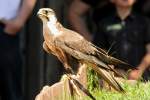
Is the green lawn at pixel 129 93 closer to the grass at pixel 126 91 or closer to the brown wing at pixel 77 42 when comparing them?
the grass at pixel 126 91

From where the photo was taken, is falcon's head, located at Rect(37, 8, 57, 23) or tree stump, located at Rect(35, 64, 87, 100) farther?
falcon's head, located at Rect(37, 8, 57, 23)

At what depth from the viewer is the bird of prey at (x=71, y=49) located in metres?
5.54

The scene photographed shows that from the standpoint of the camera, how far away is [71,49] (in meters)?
5.71

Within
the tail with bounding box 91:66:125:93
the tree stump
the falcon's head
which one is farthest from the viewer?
the falcon's head

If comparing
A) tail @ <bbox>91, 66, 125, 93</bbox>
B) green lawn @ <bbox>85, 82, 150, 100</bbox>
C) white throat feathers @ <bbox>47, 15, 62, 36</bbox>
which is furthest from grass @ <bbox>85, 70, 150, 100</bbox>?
white throat feathers @ <bbox>47, 15, 62, 36</bbox>

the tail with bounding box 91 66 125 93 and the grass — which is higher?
the tail with bounding box 91 66 125 93

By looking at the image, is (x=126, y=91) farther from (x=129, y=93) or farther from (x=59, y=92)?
(x=59, y=92)

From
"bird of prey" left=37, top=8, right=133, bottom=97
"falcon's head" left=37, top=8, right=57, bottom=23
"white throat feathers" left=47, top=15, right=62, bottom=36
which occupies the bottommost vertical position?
"bird of prey" left=37, top=8, right=133, bottom=97

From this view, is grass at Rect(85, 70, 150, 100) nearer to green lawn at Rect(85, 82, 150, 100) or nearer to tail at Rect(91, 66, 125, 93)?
green lawn at Rect(85, 82, 150, 100)

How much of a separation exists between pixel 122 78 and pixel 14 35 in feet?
7.67

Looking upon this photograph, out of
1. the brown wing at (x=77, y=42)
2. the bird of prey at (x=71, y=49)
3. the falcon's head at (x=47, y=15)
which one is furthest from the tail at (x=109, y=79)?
the falcon's head at (x=47, y=15)

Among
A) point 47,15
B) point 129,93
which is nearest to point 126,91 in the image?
point 129,93

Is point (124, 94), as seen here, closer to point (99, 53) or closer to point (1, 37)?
point (99, 53)

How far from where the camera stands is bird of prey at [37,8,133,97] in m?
5.54
